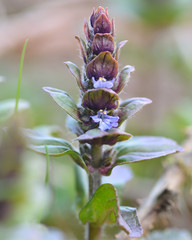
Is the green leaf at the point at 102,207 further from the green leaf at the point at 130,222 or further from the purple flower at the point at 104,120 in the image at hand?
the purple flower at the point at 104,120

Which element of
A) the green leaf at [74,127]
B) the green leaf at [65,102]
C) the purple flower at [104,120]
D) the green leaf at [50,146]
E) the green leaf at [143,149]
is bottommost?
the green leaf at [143,149]

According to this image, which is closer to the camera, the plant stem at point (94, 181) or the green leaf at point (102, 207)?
the green leaf at point (102, 207)

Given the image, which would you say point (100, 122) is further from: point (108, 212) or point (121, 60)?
point (121, 60)

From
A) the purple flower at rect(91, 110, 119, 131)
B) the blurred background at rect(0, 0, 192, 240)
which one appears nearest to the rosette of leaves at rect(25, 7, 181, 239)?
the purple flower at rect(91, 110, 119, 131)

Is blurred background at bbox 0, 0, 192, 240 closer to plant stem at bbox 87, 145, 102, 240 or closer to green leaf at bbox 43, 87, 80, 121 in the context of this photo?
plant stem at bbox 87, 145, 102, 240

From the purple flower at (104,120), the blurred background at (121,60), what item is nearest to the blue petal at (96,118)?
the purple flower at (104,120)

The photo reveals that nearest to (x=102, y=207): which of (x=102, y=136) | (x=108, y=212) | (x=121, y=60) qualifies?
(x=108, y=212)

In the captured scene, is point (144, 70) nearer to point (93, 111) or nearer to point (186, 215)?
point (186, 215)

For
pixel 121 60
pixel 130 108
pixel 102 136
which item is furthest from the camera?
pixel 121 60
